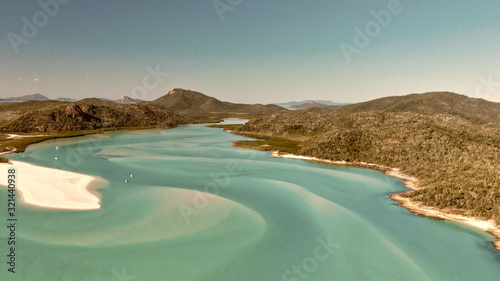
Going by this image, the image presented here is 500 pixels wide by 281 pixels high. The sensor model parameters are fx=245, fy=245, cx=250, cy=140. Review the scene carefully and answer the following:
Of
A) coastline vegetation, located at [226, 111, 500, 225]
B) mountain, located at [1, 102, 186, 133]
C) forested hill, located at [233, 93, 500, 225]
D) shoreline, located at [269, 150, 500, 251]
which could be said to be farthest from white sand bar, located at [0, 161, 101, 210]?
mountain, located at [1, 102, 186, 133]

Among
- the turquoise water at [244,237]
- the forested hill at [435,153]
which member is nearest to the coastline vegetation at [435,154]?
the forested hill at [435,153]

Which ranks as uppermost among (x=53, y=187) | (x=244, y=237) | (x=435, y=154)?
(x=435, y=154)

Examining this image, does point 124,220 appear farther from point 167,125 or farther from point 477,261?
point 167,125

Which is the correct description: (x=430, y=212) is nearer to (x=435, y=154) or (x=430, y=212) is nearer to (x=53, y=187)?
(x=435, y=154)

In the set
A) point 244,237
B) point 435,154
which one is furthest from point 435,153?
point 244,237

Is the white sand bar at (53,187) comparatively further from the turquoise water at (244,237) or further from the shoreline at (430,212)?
the shoreline at (430,212)
